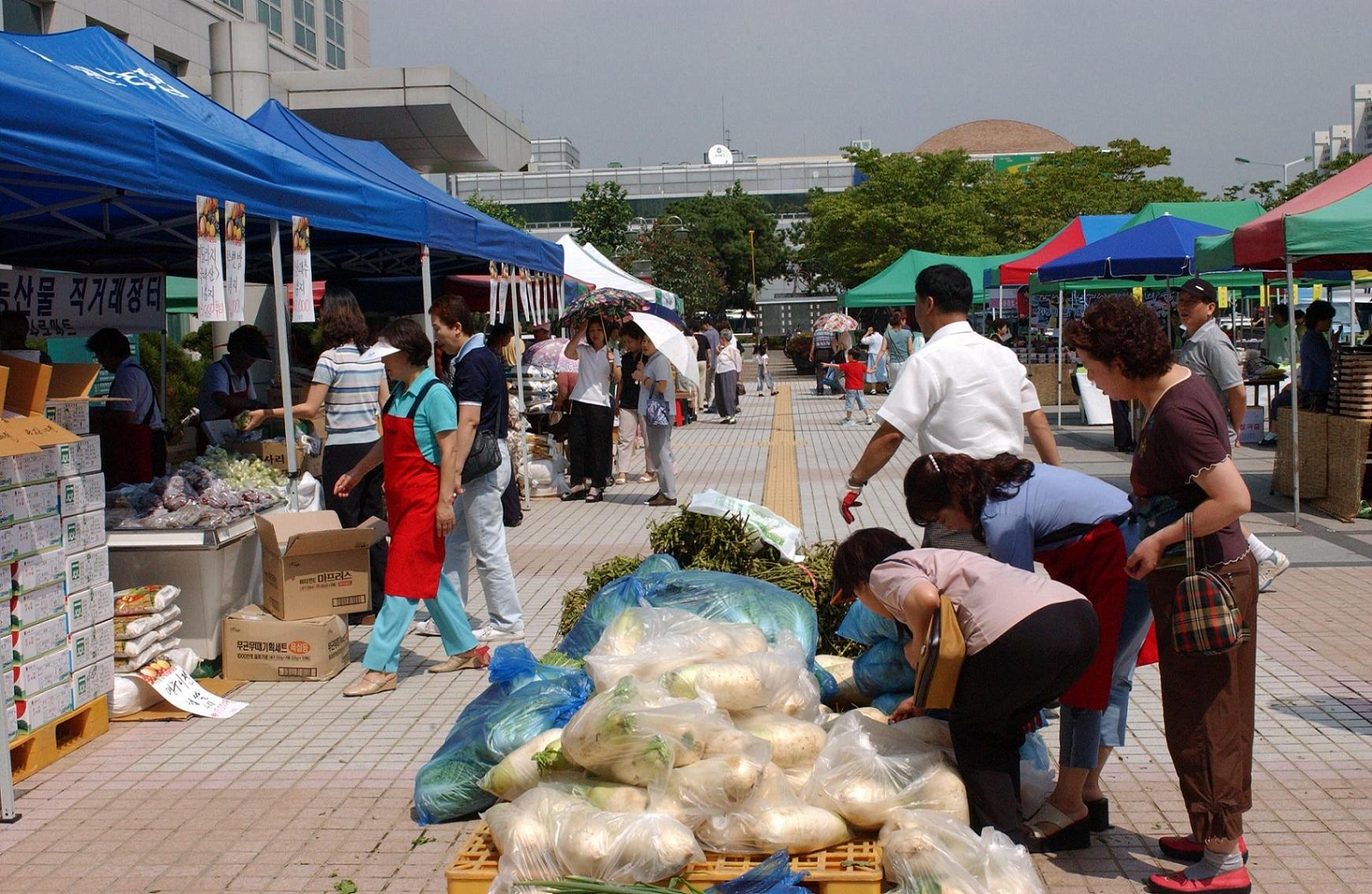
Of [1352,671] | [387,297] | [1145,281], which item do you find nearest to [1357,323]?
[1145,281]

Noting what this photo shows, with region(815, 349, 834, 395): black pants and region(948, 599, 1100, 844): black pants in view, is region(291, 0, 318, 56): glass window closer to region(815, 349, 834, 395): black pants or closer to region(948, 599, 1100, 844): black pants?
region(815, 349, 834, 395): black pants

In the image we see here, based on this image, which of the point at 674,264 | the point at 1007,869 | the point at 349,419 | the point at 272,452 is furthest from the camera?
the point at 674,264

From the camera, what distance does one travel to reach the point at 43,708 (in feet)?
16.0

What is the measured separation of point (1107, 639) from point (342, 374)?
494 cm

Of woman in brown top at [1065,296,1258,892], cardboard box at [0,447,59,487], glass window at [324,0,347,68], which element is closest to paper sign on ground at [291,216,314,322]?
cardboard box at [0,447,59,487]

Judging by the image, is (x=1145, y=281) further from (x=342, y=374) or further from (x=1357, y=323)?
(x=342, y=374)

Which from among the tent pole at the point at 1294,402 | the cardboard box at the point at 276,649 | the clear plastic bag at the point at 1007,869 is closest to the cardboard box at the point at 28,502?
the cardboard box at the point at 276,649

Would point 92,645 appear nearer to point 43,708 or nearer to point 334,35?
point 43,708

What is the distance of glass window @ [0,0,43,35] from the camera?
1767 centimetres

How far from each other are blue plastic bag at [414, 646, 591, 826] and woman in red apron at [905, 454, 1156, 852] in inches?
54.4

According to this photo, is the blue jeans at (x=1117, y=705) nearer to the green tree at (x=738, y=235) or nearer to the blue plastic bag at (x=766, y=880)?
the blue plastic bag at (x=766, y=880)

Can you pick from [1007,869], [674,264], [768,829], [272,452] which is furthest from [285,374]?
[674,264]

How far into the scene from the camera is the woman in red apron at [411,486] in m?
5.75

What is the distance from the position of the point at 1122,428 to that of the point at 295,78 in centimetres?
1687
